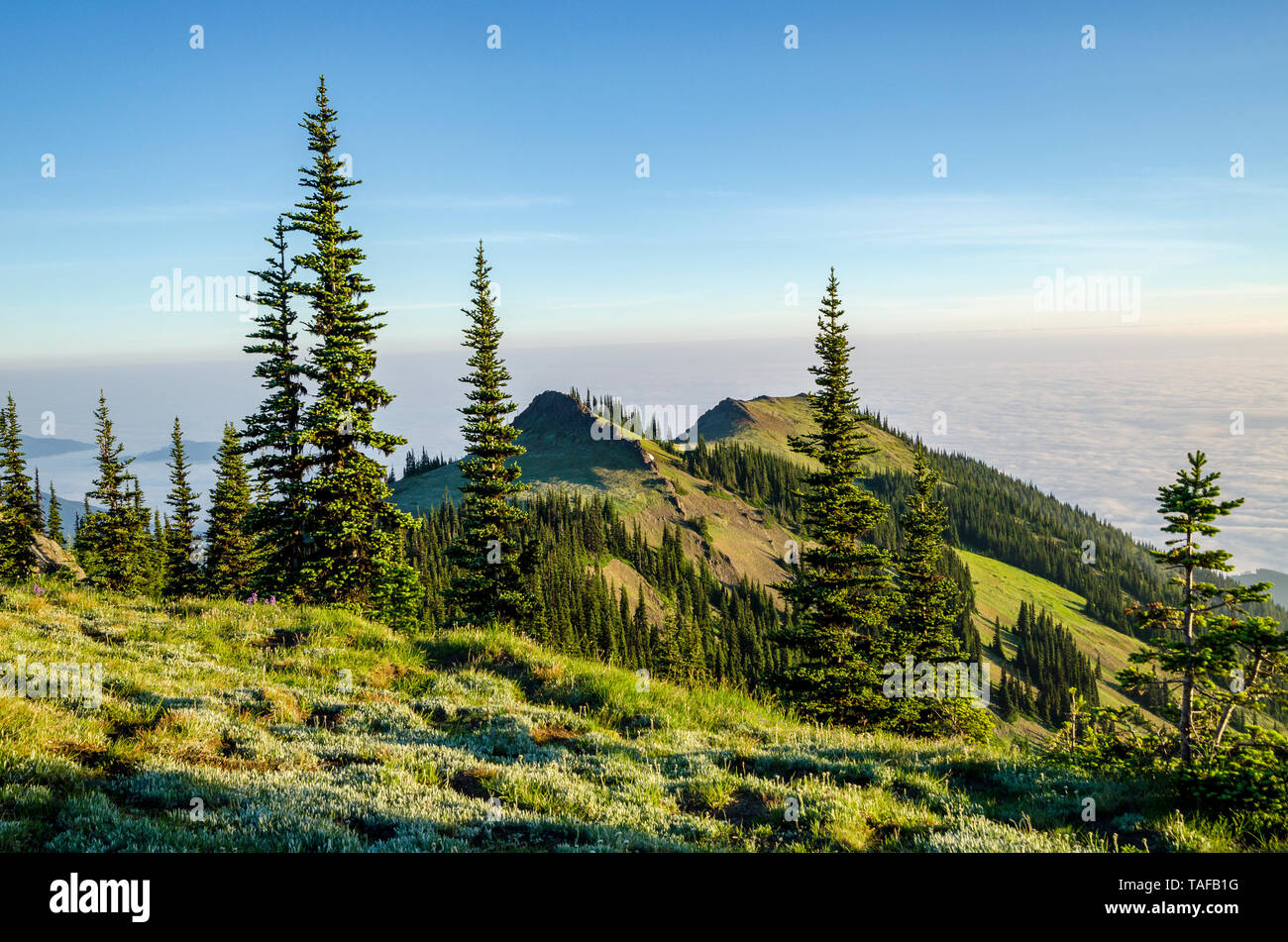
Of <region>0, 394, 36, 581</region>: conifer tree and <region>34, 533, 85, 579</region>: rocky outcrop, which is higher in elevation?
<region>0, 394, 36, 581</region>: conifer tree

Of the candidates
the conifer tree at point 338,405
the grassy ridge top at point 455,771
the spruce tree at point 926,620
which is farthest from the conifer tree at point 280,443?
the spruce tree at point 926,620

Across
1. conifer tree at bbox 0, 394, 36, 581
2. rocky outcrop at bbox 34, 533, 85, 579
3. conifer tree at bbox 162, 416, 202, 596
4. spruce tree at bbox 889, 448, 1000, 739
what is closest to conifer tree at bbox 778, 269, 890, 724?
spruce tree at bbox 889, 448, 1000, 739

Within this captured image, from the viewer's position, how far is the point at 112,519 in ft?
208

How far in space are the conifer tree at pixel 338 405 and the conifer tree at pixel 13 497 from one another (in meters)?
53.3

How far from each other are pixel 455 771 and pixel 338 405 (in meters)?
20.9

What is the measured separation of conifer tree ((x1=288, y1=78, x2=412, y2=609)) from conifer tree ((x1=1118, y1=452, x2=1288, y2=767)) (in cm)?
2567

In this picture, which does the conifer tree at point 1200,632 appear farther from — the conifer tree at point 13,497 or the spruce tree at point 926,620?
→ the conifer tree at point 13,497

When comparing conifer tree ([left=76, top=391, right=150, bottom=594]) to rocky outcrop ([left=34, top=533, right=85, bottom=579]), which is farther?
conifer tree ([left=76, top=391, right=150, bottom=594])

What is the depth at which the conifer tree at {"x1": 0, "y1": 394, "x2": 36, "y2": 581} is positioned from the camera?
2322 inches

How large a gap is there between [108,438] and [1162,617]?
83.1m

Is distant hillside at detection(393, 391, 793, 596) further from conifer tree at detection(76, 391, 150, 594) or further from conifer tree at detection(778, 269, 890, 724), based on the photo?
conifer tree at detection(778, 269, 890, 724)

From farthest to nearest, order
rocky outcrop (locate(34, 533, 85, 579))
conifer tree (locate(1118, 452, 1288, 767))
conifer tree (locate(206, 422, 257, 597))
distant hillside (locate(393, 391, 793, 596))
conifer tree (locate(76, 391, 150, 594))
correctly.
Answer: distant hillside (locate(393, 391, 793, 596)) → conifer tree (locate(76, 391, 150, 594)) → conifer tree (locate(206, 422, 257, 597)) → rocky outcrop (locate(34, 533, 85, 579)) → conifer tree (locate(1118, 452, 1288, 767))

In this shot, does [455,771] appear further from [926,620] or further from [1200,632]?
[926,620]
